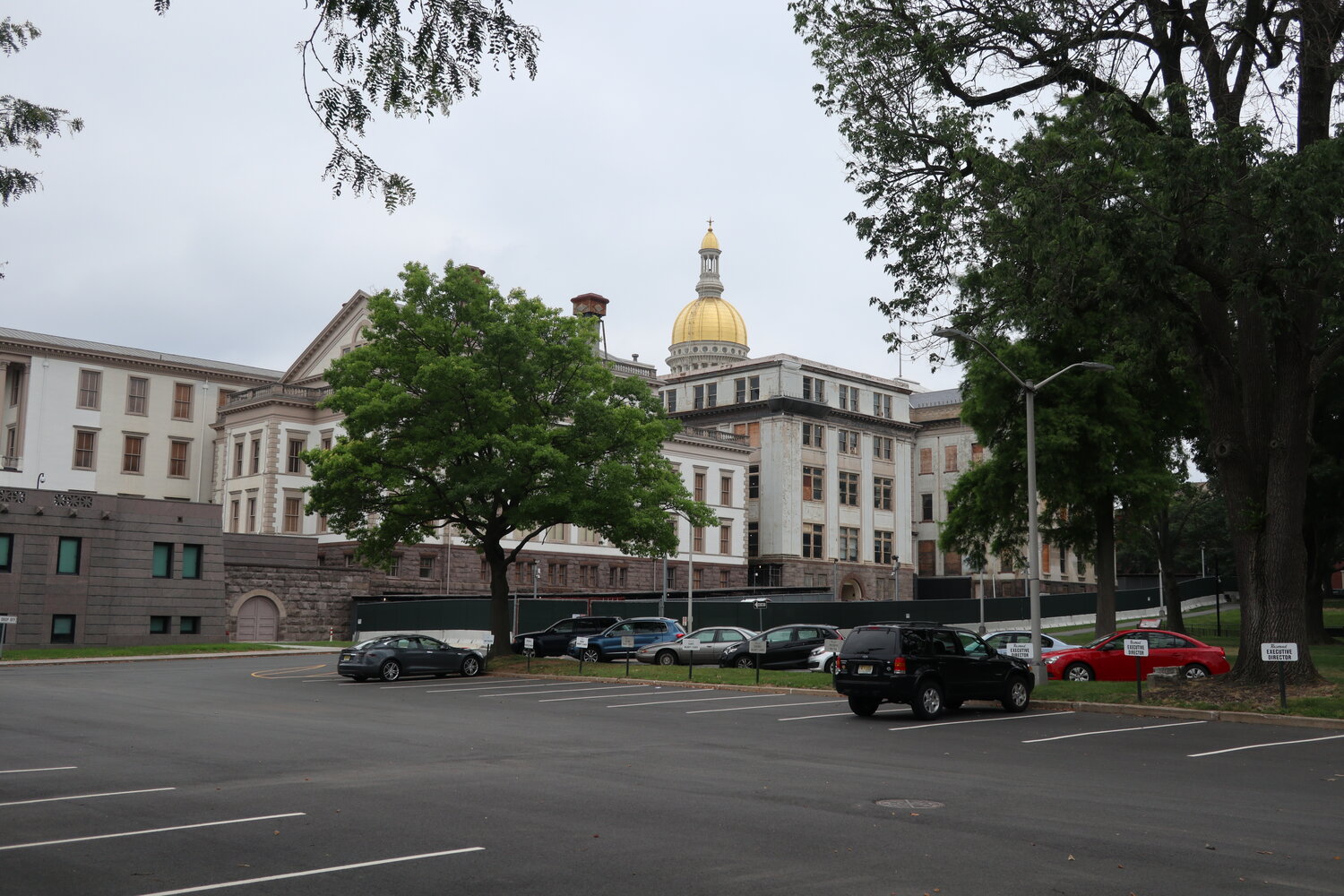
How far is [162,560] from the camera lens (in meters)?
54.4

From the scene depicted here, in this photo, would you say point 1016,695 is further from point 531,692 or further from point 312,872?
point 312,872

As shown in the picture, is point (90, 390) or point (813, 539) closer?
point (90, 390)

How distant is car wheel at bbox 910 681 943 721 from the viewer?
864 inches

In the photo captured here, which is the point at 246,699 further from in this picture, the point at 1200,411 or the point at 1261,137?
the point at 1200,411

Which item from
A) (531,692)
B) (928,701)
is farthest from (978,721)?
(531,692)

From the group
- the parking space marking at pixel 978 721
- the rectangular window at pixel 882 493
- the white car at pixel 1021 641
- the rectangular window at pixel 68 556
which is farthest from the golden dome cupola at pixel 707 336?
the parking space marking at pixel 978 721

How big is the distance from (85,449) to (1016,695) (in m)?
67.6

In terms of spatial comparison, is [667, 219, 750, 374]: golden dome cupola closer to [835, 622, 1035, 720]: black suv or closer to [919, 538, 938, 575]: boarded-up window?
[919, 538, 938, 575]: boarded-up window

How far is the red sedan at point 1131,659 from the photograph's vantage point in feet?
99.2

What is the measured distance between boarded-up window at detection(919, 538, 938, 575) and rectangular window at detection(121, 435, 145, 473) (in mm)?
61504

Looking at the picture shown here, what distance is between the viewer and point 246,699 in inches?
1043

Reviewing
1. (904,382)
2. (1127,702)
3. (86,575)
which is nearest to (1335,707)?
(1127,702)

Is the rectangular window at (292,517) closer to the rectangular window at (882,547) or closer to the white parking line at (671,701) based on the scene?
the rectangular window at (882,547)

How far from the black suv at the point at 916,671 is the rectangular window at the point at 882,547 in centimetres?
7285
